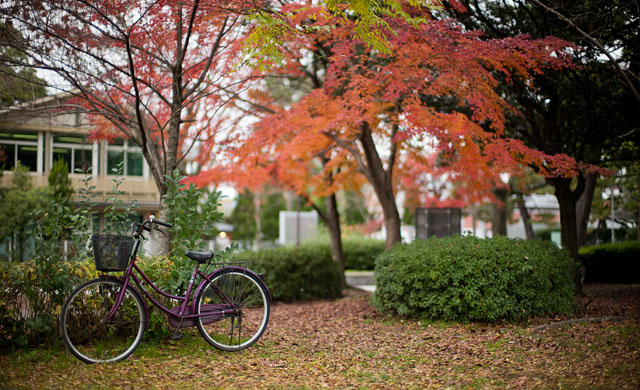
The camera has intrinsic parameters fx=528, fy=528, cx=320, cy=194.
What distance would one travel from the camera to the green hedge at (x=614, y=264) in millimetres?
14070

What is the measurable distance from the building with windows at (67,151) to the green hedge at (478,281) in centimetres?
460

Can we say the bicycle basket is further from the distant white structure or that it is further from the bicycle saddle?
the distant white structure

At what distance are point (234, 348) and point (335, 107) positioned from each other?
4356 millimetres

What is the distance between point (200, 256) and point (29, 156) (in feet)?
38.1

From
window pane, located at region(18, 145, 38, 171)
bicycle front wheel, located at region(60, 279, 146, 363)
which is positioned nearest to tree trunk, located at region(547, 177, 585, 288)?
bicycle front wheel, located at region(60, 279, 146, 363)

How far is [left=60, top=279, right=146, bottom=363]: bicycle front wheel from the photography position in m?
4.61

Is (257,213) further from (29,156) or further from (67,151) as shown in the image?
(67,151)

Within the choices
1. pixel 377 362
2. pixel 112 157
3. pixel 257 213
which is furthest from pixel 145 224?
pixel 257 213

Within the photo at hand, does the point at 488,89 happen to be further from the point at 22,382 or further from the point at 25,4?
the point at 22,382

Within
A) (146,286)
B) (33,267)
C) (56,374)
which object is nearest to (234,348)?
(146,286)

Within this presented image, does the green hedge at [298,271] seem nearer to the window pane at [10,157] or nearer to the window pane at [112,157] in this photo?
the window pane at [112,157]

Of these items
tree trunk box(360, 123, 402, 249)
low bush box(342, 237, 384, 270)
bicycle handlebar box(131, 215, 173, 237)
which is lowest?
low bush box(342, 237, 384, 270)

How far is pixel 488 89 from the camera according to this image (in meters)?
7.60

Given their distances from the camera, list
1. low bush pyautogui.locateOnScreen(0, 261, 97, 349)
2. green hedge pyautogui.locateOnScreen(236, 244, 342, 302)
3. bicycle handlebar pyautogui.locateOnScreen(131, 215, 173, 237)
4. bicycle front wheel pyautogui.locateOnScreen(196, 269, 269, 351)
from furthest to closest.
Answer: green hedge pyautogui.locateOnScreen(236, 244, 342, 302) → bicycle front wheel pyautogui.locateOnScreen(196, 269, 269, 351) → low bush pyautogui.locateOnScreen(0, 261, 97, 349) → bicycle handlebar pyautogui.locateOnScreen(131, 215, 173, 237)
